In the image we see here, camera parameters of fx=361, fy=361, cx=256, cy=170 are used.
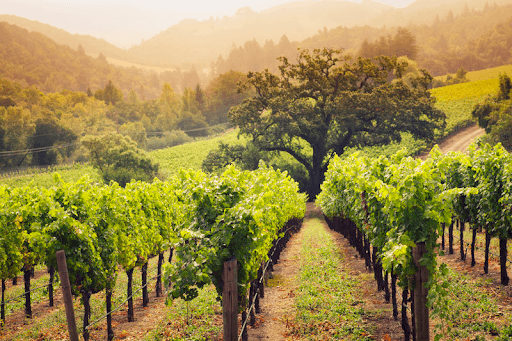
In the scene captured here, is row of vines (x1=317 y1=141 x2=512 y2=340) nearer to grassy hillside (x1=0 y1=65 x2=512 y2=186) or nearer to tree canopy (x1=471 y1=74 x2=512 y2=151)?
tree canopy (x1=471 y1=74 x2=512 y2=151)

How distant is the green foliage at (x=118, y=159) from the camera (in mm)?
42094

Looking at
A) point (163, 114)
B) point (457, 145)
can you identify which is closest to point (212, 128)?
point (163, 114)

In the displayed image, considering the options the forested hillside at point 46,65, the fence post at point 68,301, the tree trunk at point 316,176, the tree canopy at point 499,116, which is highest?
the forested hillside at point 46,65

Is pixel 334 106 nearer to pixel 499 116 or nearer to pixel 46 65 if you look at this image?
pixel 499 116

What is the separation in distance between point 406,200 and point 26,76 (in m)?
124

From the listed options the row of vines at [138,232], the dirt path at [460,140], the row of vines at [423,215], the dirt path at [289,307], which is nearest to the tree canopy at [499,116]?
the dirt path at [460,140]

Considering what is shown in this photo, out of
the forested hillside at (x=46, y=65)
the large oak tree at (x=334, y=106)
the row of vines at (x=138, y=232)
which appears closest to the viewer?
the row of vines at (x=138, y=232)

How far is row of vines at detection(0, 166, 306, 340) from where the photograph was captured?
6105 millimetres

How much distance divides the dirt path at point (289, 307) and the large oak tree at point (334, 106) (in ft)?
71.6

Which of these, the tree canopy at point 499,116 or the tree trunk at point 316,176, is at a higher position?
the tree canopy at point 499,116

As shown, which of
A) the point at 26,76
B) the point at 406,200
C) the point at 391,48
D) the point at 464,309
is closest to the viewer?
the point at 406,200

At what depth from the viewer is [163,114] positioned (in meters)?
87.6

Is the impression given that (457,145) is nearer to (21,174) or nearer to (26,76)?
(21,174)

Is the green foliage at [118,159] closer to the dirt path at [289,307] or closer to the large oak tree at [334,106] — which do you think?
the large oak tree at [334,106]
